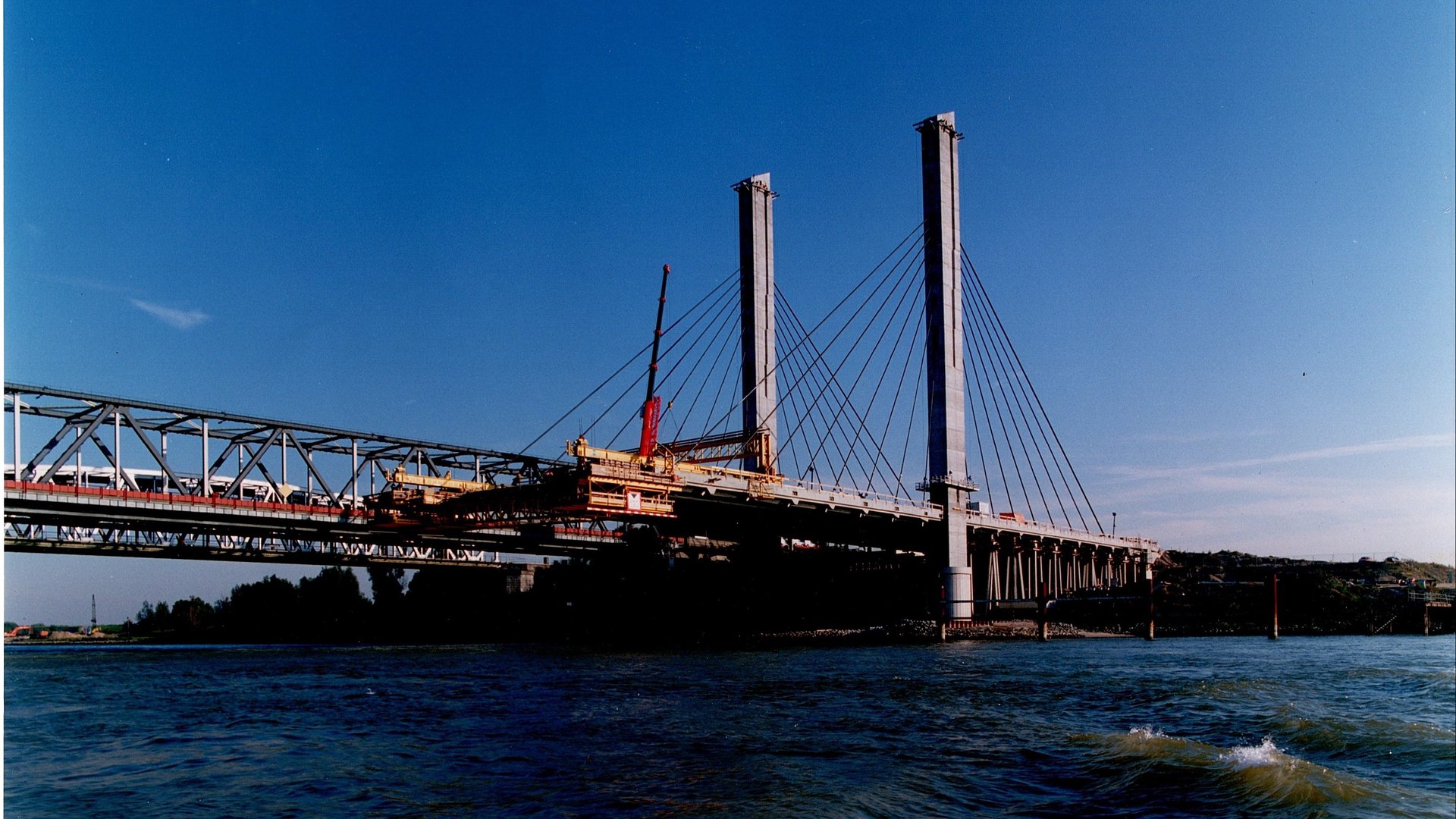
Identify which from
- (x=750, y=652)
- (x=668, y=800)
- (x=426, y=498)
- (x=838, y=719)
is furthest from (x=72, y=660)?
(x=668, y=800)

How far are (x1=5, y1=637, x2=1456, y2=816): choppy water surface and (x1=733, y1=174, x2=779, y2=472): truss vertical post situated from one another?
4265 cm

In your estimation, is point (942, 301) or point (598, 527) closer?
point (942, 301)

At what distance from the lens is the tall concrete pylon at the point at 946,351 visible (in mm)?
72250

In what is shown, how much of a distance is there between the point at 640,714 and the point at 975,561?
218ft

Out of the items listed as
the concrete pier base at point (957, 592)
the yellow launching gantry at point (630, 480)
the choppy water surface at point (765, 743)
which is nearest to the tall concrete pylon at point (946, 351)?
the concrete pier base at point (957, 592)

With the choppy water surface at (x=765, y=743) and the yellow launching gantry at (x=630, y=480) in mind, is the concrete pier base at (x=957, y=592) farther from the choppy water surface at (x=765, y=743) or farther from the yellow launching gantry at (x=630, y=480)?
the choppy water surface at (x=765, y=743)

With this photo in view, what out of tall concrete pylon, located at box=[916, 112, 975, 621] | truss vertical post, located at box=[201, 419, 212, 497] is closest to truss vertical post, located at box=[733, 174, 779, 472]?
tall concrete pylon, located at box=[916, 112, 975, 621]

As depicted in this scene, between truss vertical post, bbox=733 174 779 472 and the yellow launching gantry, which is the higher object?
truss vertical post, bbox=733 174 779 472

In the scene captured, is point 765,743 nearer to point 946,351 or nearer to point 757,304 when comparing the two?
point 946,351

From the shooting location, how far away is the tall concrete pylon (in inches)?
2844

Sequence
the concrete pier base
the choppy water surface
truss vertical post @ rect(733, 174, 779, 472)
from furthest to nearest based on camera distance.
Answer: truss vertical post @ rect(733, 174, 779, 472) < the concrete pier base < the choppy water surface

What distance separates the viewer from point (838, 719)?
2492 centimetres

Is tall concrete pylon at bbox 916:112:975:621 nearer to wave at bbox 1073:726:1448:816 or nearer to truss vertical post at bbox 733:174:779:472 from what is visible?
truss vertical post at bbox 733:174:779:472

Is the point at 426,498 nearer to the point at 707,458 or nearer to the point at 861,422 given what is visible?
the point at 707,458
